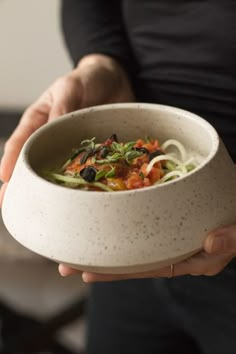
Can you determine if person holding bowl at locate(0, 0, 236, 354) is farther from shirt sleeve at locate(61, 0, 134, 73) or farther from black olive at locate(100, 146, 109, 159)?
black olive at locate(100, 146, 109, 159)

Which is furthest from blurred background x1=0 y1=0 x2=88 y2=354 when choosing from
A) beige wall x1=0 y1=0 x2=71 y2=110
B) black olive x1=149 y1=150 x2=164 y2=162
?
black olive x1=149 y1=150 x2=164 y2=162

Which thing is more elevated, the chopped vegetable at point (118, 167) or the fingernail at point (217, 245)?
the chopped vegetable at point (118, 167)

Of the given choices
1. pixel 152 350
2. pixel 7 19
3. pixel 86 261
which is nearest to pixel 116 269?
pixel 86 261

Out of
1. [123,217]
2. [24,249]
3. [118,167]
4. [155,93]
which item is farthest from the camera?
[24,249]

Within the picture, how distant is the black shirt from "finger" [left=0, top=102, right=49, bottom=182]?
0.58 ft

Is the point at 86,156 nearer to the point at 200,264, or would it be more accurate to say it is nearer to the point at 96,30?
the point at 200,264

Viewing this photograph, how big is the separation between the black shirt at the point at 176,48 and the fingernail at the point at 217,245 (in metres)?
0.25

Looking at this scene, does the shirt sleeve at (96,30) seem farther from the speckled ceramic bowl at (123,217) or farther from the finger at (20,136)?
the speckled ceramic bowl at (123,217)

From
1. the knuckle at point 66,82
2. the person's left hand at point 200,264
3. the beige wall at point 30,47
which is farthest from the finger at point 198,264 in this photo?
the beige wall at point 30,47

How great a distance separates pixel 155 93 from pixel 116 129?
16 centimetres

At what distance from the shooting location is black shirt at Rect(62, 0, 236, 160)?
0.92m

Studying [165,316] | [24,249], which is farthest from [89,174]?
[24,249]

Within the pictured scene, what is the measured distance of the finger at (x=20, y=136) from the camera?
87 centimetres

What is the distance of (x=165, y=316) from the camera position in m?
1.07
